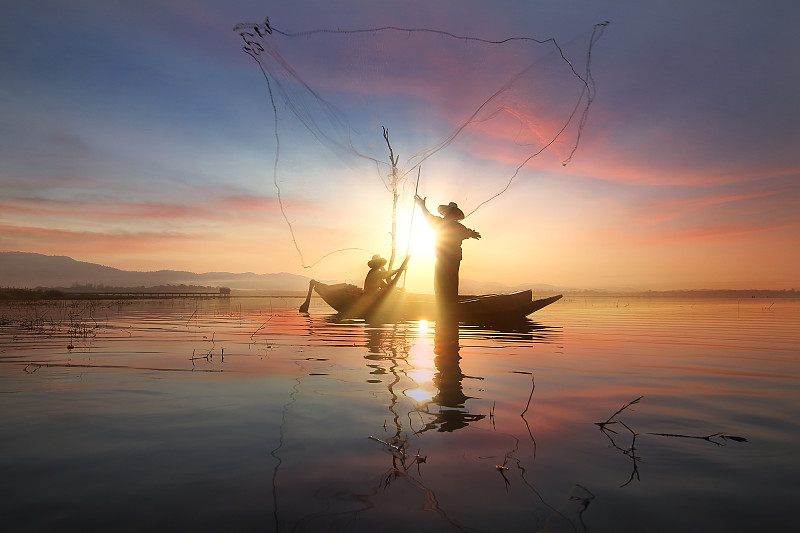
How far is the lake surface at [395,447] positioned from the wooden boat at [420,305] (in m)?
12.6

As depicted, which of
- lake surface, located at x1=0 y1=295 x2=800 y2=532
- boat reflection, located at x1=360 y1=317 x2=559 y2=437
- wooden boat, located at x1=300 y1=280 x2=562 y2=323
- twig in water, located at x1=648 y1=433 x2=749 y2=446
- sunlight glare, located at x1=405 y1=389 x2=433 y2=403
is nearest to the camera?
lake surface, located at x1=0 y1=295 x2=800 y2=532

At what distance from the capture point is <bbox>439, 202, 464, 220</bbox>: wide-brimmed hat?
16.2 m

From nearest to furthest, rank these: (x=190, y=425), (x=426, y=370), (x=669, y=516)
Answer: (x=669, y=516), (x=190, y=425), (x=426, y=370)

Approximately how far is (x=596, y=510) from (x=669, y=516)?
50 centimetres

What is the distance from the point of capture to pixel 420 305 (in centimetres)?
2420

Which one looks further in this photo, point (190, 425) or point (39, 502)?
point (190, 425)

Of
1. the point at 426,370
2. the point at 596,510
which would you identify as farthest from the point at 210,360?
the point at 596,510

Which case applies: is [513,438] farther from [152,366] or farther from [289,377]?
[152,366]

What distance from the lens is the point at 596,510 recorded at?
322 centimetres

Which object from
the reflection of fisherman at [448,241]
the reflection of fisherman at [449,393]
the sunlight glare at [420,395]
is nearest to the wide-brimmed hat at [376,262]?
the reflection of fisherman at [448,241]

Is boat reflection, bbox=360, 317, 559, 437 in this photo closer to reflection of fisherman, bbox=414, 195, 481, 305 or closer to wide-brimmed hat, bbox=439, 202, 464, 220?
reflection of fisherman, bbox=414, 195, 481, 305

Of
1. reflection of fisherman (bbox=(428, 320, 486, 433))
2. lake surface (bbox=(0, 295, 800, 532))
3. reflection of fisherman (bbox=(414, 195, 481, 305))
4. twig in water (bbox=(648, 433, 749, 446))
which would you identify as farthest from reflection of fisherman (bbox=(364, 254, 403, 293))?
twig in water (bbox=(648, 433, 749, 446))

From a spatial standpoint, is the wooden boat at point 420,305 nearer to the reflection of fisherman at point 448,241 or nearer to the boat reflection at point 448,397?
the reflection of fisherman at point 448,241

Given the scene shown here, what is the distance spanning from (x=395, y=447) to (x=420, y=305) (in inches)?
779
